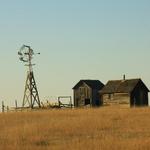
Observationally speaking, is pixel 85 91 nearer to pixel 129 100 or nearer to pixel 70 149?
pixel 129 100

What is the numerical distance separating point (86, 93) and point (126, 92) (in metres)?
8.25

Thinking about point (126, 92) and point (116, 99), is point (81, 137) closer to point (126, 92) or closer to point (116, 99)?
point (126, 92)

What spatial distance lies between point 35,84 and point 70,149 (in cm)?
5590

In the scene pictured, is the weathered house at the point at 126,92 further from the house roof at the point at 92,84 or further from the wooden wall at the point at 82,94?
the house roof at the point at 92,84

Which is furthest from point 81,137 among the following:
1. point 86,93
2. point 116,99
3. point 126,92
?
point 86,93

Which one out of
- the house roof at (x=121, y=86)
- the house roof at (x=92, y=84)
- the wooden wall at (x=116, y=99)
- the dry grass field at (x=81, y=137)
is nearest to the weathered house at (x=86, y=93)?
the house roof at (x=92, y=84)

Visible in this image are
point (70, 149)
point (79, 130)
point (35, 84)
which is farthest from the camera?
point (35, 84)

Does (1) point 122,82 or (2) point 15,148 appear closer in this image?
(2) point 15,148

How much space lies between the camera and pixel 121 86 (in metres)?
67.9

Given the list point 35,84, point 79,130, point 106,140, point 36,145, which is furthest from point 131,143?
point 35,84

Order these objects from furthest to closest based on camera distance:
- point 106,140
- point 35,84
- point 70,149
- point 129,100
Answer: point 35,84 < point 129,100 < point 106,140 < point 70,149

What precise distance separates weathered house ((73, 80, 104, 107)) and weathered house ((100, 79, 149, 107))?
9.72ft

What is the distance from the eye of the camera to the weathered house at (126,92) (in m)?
66.6

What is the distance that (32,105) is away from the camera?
69.6 metres
